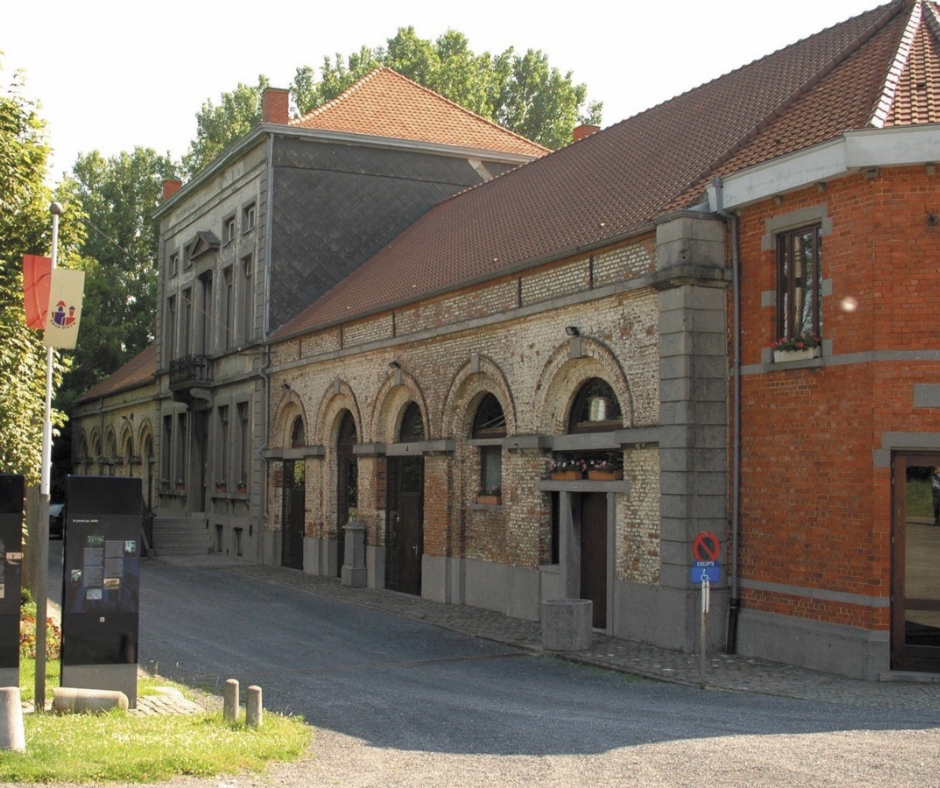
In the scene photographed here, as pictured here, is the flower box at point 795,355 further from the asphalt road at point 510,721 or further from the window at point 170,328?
the window at point 170,328

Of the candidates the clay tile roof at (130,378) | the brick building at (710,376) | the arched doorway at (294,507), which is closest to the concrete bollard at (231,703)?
the brick building at (710,376)

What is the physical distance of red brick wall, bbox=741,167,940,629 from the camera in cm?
1381

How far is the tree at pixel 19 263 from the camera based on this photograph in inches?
658

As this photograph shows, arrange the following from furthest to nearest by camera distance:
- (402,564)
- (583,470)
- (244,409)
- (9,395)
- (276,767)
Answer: (244,409) → (402,564) → (583,470) → (9,395) → (276,767)

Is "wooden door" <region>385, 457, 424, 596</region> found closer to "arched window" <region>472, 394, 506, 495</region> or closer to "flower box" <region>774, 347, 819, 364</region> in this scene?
"arched window" <region>472, 394, 506, 495</region>

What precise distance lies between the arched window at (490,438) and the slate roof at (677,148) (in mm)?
2344

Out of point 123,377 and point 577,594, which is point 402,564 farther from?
point 123,377

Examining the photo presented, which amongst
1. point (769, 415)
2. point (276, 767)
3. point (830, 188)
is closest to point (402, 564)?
point (769, 415)

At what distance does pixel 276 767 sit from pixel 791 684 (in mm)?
6461

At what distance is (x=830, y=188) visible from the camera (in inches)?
574

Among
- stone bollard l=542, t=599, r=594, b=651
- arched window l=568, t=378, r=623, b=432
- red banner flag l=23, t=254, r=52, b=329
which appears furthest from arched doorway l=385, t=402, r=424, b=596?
red banner flag l=23, t=254, r=52, b=329

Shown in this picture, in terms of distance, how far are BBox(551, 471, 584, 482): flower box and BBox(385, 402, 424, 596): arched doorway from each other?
5497 millimetres

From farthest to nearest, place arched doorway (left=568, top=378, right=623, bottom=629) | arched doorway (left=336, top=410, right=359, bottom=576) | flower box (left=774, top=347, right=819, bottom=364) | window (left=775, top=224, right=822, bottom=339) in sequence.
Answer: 1. arched doorway (left=336, top=410, right=359, bottom=576)
2. arched doorway (left=568, top=378, right=623, bottom=629)
3. window (left=775, top=224, right=822, bottom=339)
4. flower box (left=774, top=347, right=819, bottom=364)

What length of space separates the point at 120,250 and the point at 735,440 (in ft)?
158
